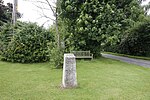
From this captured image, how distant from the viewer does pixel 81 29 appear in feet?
50.6

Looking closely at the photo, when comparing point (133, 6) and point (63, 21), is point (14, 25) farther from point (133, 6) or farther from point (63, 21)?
point (133, 6)

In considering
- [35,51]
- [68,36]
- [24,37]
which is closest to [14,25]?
[24,37]

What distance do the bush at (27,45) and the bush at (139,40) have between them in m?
14.3

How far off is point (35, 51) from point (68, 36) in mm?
3907

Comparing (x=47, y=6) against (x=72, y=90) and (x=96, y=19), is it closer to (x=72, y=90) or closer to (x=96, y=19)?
(x=96, y=19)

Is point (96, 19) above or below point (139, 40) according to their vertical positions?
above

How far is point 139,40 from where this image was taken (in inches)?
1023

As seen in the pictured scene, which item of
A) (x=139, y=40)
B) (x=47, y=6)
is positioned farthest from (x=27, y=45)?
(x=139, y=40)

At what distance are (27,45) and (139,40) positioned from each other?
16.7m

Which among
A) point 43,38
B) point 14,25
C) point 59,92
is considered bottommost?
point 59,92

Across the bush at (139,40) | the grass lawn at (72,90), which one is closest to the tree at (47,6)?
the grass lawn at (72,90)

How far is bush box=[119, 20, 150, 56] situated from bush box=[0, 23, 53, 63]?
14.3 m

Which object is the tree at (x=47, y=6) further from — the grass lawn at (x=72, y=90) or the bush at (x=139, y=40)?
the bush at (x=139, y=40)

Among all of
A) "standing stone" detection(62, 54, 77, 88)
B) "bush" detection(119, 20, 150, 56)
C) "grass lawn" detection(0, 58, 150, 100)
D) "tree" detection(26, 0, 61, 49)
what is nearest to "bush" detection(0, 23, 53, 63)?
"tree" detection(26, 0, 61, 49)
